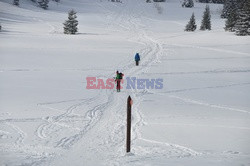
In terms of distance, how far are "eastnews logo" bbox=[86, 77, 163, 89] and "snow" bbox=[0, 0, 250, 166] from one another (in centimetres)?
52

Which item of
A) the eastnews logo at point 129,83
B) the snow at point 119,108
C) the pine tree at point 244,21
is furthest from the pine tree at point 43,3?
the eastnews logo at point 129,83

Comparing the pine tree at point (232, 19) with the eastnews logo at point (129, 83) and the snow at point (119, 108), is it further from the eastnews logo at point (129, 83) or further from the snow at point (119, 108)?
the eastnews logo at point (129, 83)

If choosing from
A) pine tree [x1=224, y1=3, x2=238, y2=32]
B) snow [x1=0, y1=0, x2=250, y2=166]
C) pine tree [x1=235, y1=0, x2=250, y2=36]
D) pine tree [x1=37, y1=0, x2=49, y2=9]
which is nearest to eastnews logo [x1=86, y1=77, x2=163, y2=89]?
snow [x1=0, y1=0, x2=250, y2=166]

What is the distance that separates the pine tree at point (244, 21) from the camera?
146ft

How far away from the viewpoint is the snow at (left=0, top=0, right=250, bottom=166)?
9117 mm

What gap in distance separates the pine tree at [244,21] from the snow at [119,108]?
38.4 feet

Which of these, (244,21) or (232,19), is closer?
(244,21)

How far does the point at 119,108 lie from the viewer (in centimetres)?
1447

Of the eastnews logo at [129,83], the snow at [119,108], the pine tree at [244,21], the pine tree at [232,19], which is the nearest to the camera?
the snow at [119,108]

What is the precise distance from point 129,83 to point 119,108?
5758 millimetres

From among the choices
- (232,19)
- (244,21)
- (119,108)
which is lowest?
(119,108)

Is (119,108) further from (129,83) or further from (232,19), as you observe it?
(232,19)

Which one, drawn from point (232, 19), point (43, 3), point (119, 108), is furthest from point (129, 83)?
point (43, 3)

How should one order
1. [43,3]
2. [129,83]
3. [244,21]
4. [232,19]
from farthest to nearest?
[43,3], [232,19], [244,21], [129,83]
